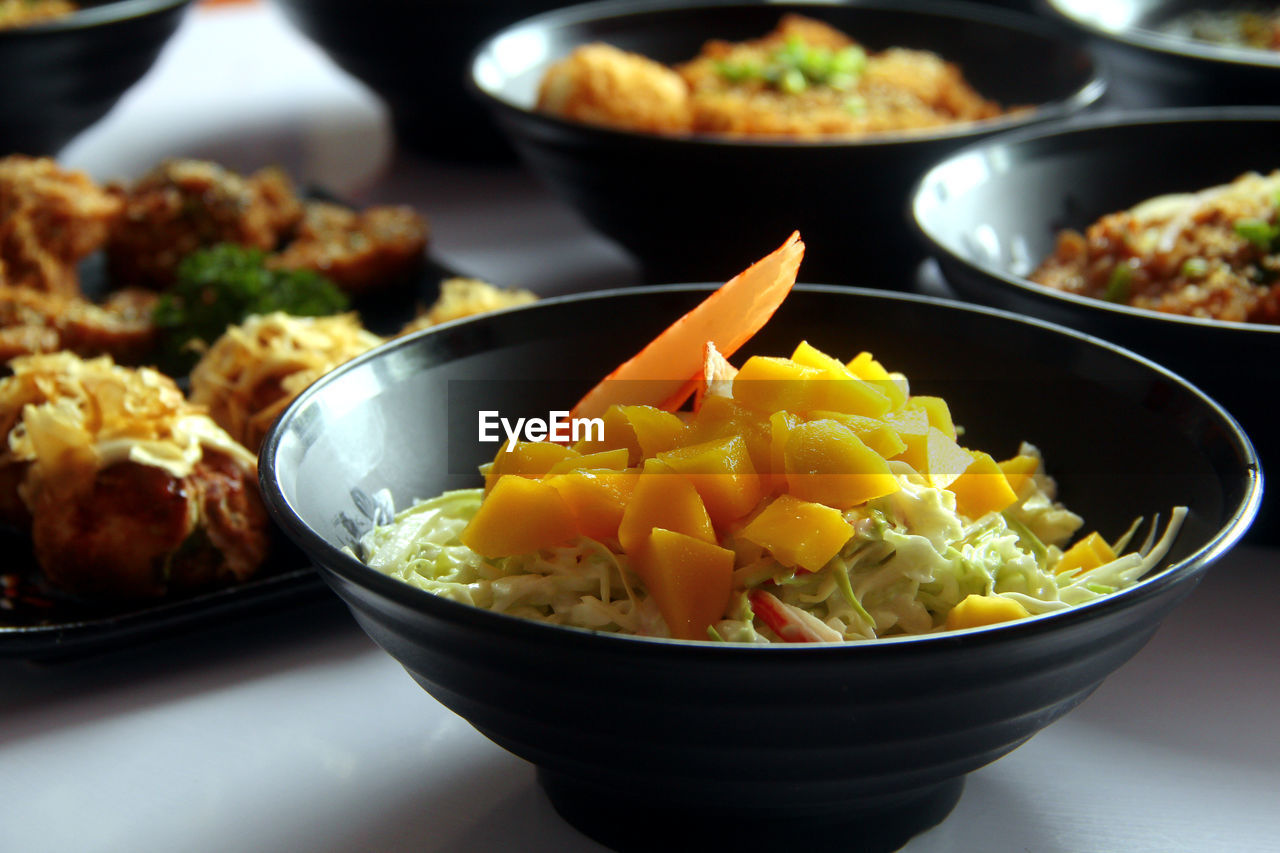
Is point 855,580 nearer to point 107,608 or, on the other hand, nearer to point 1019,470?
point 1019,470

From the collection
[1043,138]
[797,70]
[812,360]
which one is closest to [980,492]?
[812,360]

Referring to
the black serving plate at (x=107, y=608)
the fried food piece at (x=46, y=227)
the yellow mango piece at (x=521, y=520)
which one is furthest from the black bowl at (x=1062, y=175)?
the fried food piece at (x=46, y=227)

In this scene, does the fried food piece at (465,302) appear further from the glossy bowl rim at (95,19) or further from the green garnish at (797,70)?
the glossy bowl rim at (95,19)

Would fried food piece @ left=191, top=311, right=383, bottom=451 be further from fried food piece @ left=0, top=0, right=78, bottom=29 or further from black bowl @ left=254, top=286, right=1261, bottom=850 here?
fried food piece @ left=0, top=0, right=78, bottom=29

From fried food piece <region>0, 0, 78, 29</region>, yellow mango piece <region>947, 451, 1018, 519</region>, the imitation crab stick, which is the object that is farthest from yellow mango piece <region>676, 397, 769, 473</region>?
fried food piece <region>0, 0, 78, 29</region>

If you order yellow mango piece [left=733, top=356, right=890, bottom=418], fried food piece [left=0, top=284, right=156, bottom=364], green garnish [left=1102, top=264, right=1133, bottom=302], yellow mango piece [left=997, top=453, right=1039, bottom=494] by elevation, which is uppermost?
yellow mango piece [left=733, top=356, right=890, bottom=418]

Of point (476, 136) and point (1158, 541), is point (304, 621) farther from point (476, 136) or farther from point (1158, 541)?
point (476, 136)

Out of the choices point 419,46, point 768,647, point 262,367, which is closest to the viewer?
point 768,647
